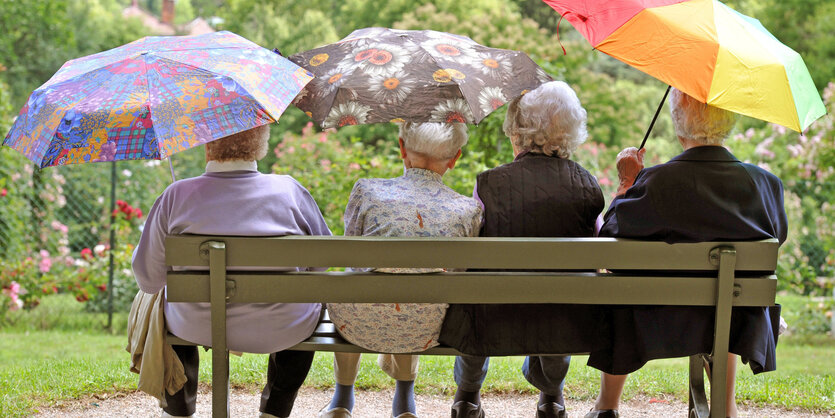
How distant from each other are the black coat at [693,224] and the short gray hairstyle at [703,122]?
2.2 inches

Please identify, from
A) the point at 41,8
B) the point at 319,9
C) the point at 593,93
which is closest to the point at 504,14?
the point at 593,93

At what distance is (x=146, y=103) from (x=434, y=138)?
0.96m

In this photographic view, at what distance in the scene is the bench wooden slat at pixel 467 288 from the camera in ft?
8.57

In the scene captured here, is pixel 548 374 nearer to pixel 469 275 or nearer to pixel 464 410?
pixel 464 410

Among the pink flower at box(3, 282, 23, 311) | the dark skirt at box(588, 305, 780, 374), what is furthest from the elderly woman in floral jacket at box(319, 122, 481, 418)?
the pink flower at box(3, 282, 23, 311)

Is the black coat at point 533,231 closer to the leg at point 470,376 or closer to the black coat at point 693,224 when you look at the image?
the black coat at point 693,224

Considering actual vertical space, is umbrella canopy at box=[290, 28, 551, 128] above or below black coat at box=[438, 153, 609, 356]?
above

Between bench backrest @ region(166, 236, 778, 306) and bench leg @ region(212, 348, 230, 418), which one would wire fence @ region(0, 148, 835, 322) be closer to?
bench leg @ region(212, 348, 230, 418)

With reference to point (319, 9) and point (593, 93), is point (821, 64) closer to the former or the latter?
point (593, 93)

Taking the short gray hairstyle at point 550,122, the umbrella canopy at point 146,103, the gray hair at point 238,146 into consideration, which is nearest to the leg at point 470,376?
the short gray hairstyle at point 550,122

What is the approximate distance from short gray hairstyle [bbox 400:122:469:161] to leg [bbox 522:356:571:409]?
0.84 metres

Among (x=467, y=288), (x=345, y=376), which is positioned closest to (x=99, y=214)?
(x=345, y=376)

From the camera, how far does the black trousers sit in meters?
2.99

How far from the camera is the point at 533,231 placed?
2.89 m
